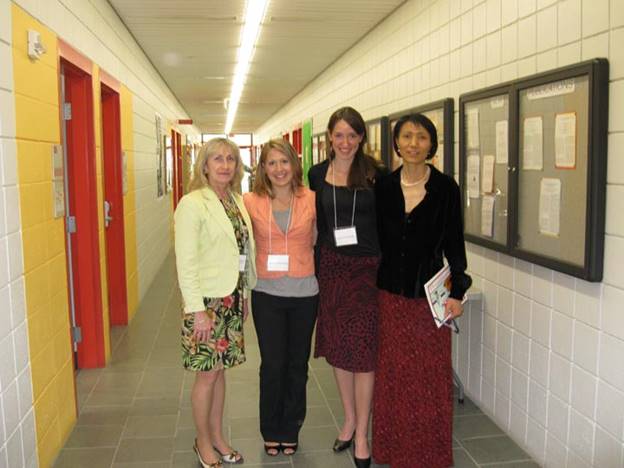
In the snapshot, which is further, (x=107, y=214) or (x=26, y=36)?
(x=107, y=214)

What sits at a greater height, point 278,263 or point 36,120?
point 36,120

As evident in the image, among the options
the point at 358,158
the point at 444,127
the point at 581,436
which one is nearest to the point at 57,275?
the point at 358,158

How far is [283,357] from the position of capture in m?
2.84

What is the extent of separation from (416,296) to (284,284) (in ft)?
1.89

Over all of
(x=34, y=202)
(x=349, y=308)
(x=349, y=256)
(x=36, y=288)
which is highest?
(x=34, y=202)

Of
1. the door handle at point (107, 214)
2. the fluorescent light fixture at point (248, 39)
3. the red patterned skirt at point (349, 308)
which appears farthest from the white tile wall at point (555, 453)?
the fluorescent light fixture at point (248, 39)

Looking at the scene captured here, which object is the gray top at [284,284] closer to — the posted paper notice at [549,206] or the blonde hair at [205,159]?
the blonde hair at [205,159]

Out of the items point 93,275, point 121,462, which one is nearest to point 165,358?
point 93,275

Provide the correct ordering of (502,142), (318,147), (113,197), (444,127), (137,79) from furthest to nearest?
(318,147) → (137,79) → (113,197) → (444,127) → (502,142)

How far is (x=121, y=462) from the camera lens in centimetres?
290

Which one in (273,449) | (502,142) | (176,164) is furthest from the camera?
(176,164)

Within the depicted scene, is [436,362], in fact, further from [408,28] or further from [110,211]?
[110,211]

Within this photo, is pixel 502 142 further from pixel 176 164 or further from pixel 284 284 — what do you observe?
pixel 176 164

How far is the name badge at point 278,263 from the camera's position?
269cm
